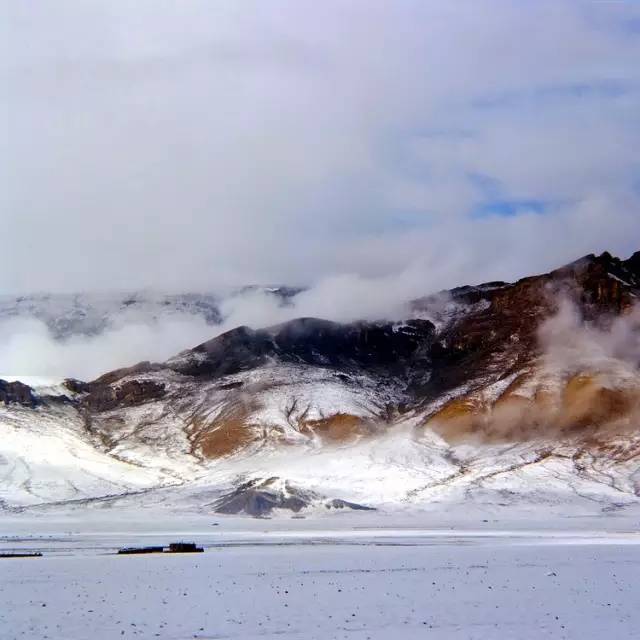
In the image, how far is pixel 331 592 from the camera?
4344 centimetres

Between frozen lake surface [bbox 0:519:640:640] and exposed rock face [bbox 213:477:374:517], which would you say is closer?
frozen lake surface [bbox 0:519:640:640]

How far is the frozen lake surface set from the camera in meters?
33.9

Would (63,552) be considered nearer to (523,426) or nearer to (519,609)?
(519,609)

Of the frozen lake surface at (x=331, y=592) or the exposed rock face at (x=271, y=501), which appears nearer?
the frozen lake surface at (x=331, y=592)

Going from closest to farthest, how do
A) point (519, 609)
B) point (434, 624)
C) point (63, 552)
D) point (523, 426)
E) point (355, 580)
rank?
point (434, 624) < point (519, 609) < point (355, 580) < point (63, 552) < point (523, 426)

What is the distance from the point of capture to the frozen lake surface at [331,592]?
33.9 metres

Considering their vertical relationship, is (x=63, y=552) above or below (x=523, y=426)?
below

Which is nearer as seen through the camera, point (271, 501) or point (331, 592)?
point (331, 592)

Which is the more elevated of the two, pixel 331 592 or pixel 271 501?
pixel 331 592

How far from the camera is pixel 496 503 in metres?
145

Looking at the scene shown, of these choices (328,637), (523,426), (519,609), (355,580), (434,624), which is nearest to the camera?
(328,637)

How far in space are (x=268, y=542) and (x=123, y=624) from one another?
47064mm

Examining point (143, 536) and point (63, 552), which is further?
point (143, 536)

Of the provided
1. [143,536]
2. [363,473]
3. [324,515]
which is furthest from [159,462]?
[143,536]
